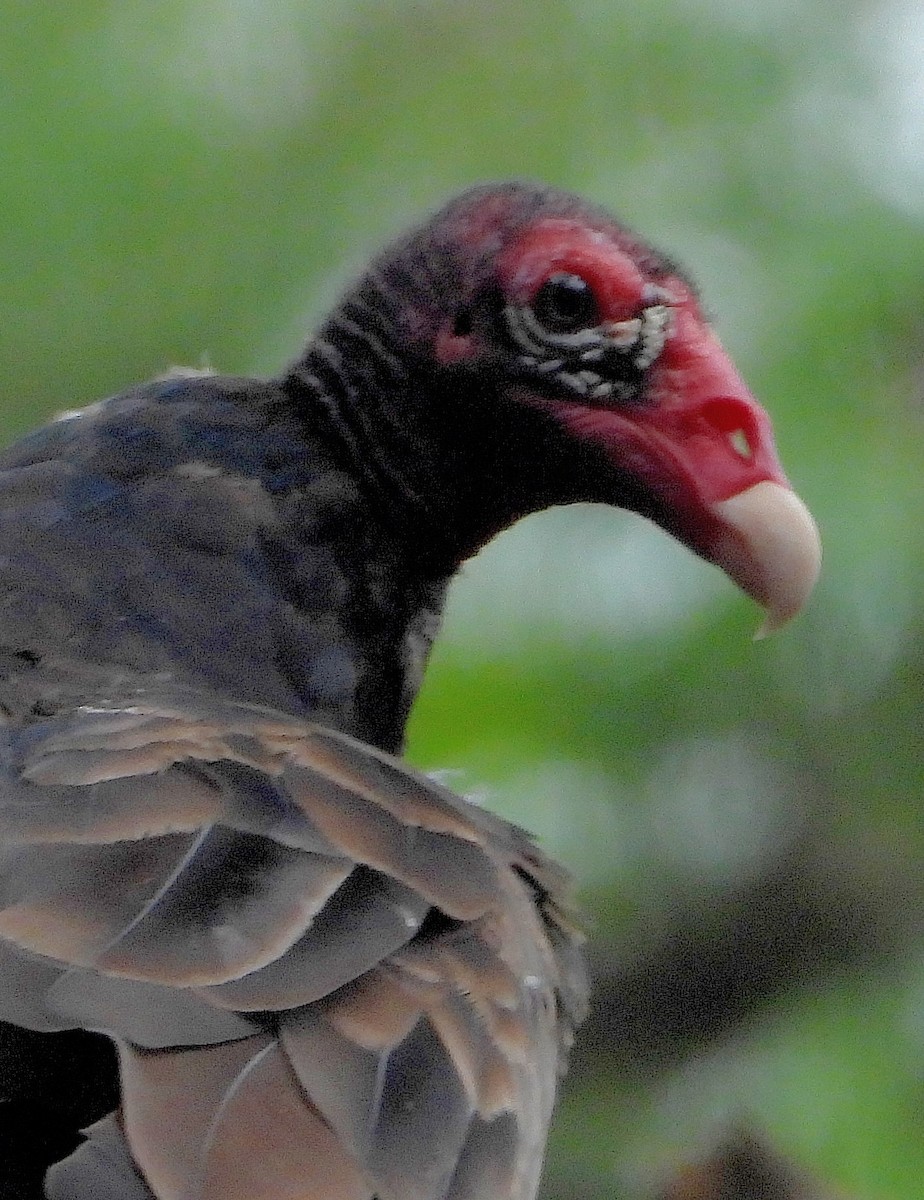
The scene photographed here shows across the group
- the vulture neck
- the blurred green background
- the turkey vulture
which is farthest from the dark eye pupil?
the blurred green background

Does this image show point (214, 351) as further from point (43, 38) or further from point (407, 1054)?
point (407, 1054)

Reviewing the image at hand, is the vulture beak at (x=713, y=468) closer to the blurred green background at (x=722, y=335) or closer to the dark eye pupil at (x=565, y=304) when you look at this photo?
the dark eye pupil at (x=565, y=304)

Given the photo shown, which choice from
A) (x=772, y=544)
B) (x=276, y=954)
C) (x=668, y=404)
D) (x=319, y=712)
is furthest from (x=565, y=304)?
(x=276, y=954)

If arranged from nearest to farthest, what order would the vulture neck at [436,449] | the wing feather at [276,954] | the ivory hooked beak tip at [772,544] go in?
the wing feather at [276,954]
the ivory hooked beak tip at [772,544]
the vulture neck at [436,449]

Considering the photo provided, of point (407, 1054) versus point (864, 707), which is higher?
point (407, 1054)

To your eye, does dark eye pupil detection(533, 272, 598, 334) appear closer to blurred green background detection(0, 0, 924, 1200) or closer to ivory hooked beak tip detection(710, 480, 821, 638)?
ivory hooked beak tip detection(710, 480, 821, 638)

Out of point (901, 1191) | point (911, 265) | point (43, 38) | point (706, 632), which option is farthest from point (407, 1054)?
point (43, 38)

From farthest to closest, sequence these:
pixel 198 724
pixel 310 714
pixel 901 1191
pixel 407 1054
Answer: pixel 901 1191 → pixel 310 714 → pixel 198 724 → pixel 407 1054

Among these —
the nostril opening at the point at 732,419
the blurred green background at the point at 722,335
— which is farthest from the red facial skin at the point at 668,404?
the blurred green background at the point at 722,335
